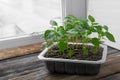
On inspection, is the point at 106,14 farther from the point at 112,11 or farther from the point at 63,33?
the point at 63,33

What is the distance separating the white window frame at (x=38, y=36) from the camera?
133cm

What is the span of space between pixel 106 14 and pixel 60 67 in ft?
1.61

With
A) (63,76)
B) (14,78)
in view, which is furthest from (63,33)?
(14,78)

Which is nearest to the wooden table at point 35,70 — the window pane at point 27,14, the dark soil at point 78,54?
the dark soil at point 78,54

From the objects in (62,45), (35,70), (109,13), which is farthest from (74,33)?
(109,13)

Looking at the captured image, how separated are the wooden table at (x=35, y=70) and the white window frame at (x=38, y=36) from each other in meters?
0.16

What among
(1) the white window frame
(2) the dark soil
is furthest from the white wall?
(2) the dark soil

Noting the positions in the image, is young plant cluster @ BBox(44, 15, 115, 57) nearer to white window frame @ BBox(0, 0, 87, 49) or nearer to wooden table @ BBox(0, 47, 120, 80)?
wooden table @ BBox(0, 47, 120, 80)

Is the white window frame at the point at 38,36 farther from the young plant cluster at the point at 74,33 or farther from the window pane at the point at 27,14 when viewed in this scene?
the young plant cluster at the point at 74,33

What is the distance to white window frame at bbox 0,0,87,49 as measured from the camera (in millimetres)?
1325

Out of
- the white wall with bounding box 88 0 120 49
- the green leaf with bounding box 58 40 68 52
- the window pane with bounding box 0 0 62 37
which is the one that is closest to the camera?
A: the green leaf with bounding box 58 40 68 52

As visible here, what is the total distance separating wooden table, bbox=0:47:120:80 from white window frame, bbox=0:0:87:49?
0.53 ft

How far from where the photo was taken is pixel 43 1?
4.71 feet

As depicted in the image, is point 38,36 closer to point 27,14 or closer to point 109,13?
point 27,14
